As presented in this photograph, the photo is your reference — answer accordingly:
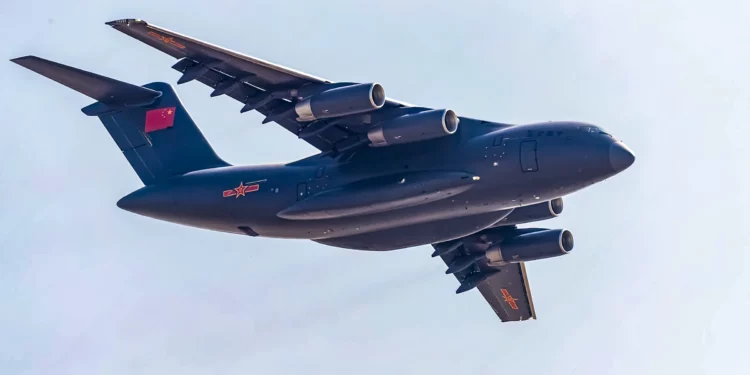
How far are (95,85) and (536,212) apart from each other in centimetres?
729

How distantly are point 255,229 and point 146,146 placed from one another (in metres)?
2.81

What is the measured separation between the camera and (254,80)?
17562 millimetres

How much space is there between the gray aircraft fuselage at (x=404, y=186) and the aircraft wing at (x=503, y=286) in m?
2.56

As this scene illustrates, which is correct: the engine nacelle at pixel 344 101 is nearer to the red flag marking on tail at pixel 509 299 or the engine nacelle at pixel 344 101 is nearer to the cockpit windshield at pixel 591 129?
the cockpit windshield at pixel 591 129

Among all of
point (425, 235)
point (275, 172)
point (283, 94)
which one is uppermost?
point (283, 94)

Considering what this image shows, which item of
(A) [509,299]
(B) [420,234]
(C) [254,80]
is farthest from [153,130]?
(A) [509,299]

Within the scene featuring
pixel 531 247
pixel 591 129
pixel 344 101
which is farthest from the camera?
pixel 531 247

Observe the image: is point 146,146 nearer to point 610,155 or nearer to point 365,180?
point 365,180

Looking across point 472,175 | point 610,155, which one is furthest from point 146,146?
point 610,155

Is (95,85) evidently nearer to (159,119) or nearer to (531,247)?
(159,119)

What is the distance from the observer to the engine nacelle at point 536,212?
18.9 meters

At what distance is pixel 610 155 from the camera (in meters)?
16.3

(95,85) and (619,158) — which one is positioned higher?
(95,85)

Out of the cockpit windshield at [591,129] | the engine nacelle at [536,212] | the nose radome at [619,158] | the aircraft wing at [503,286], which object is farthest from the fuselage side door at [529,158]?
the aircraft wing at [503,286]
